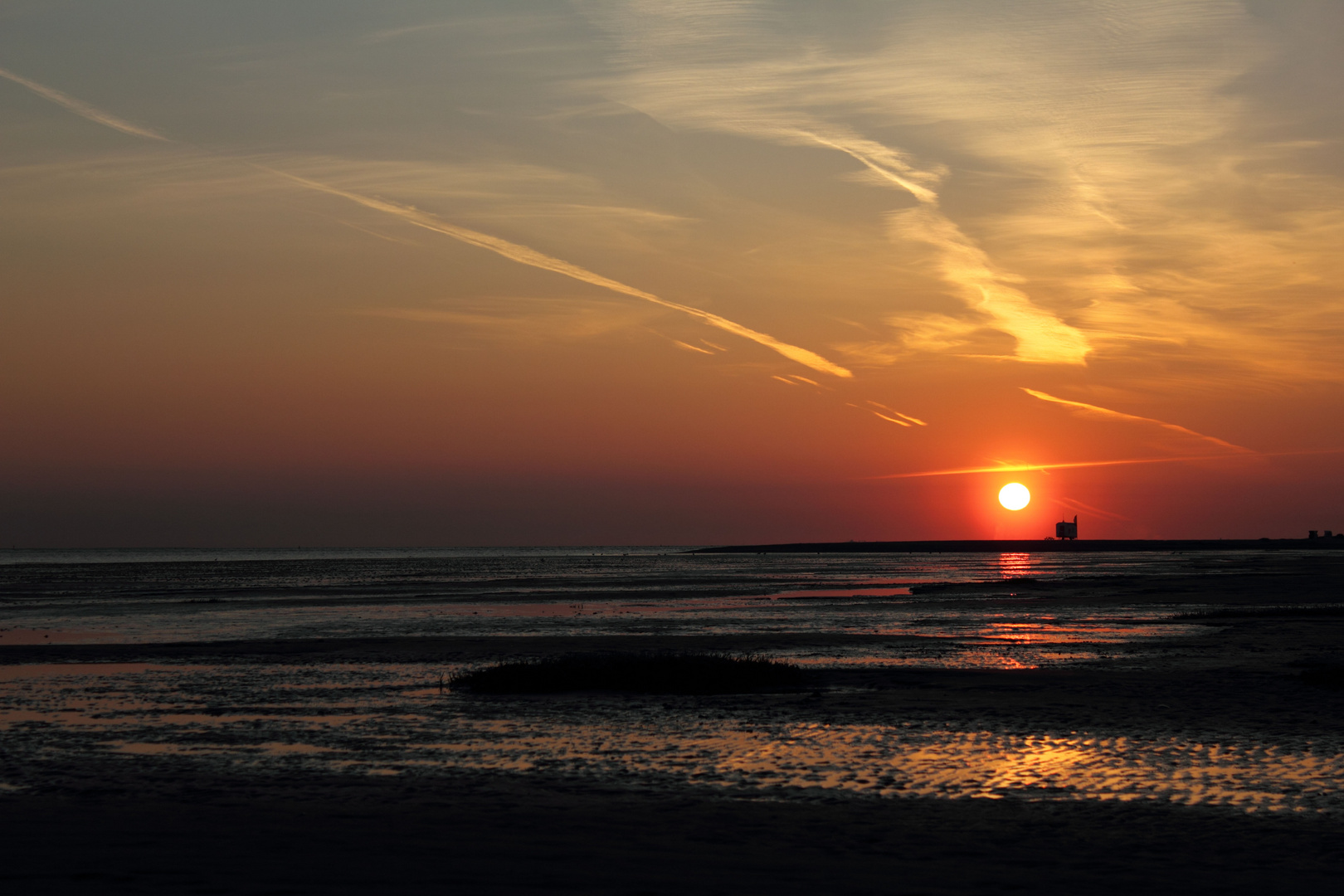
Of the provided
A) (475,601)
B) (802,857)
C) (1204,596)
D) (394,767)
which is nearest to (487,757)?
(394,767)

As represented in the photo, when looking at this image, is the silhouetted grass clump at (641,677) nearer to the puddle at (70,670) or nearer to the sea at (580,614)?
the sea at (580,614)

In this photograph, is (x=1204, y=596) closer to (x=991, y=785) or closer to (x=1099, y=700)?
(x=1099, y=700)

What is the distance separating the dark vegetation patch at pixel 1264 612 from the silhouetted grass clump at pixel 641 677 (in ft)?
97.5

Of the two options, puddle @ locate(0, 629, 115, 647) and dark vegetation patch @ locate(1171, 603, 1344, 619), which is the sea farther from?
dark vegetation patch @ locate(1171, 603, 1344, 619)

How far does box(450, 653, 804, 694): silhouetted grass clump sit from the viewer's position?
1146 inches

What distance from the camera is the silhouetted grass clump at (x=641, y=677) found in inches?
1146

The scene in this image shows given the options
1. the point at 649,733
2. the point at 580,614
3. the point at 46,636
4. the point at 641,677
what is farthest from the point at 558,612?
the point at 649,733

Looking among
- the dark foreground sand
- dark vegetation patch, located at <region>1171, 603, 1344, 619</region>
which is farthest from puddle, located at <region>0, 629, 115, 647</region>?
dark vegetation patch, located at <region>1171, 603, 1344, 619</region>

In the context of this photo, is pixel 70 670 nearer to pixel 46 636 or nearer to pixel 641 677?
pixel 46 636

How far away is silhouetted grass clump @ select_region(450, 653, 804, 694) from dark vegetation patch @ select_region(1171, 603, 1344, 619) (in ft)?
97.5

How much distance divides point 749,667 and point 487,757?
441 inches

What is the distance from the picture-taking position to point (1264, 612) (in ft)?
176

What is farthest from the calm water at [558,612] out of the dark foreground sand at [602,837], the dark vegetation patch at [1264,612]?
the dark foreground sand at [602,837]

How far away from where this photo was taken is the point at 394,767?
63.2 feet
